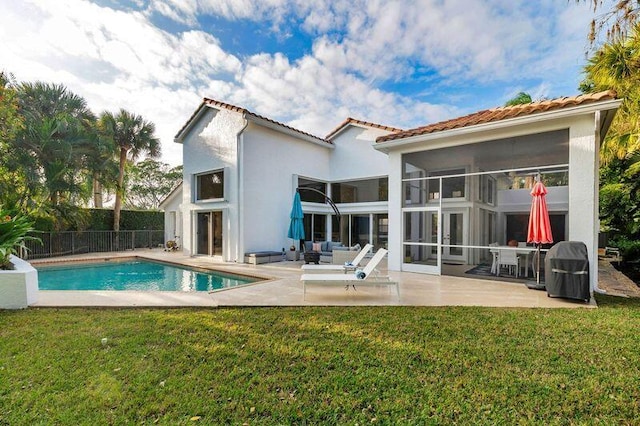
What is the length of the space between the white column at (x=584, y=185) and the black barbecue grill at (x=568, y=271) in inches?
52.5

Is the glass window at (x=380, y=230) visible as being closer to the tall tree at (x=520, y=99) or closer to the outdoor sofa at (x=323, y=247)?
the outdoor sofa at (x=323, y=247)

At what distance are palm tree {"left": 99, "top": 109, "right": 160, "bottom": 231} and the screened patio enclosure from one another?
63.1 ft

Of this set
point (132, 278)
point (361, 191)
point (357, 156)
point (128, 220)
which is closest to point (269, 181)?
point (361, 191)

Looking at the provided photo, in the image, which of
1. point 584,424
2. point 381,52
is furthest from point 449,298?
point 381,52

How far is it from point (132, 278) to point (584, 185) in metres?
15.9

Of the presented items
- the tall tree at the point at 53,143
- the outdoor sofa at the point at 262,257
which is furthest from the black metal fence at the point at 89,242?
the outdoor sofa at the point at 262,257

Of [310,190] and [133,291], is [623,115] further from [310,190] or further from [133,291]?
[133,291]

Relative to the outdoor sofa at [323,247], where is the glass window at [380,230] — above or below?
above

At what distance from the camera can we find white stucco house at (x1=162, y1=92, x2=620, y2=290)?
8.79 meters

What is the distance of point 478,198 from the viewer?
45.4 ft

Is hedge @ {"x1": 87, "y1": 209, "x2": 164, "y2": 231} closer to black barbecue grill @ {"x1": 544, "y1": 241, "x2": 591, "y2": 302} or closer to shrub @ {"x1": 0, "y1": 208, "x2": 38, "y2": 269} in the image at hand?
shrub @ {"x1": 0, "y1": 208, "x2": 38, "y2": 269}

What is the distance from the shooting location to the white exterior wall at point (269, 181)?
50.5 feet

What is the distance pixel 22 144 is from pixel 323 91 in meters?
16.4

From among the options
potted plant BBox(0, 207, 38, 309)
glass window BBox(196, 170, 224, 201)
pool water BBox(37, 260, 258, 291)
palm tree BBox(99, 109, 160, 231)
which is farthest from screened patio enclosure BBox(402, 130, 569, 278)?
palm tree BBox(99, 109, 160, 231)
